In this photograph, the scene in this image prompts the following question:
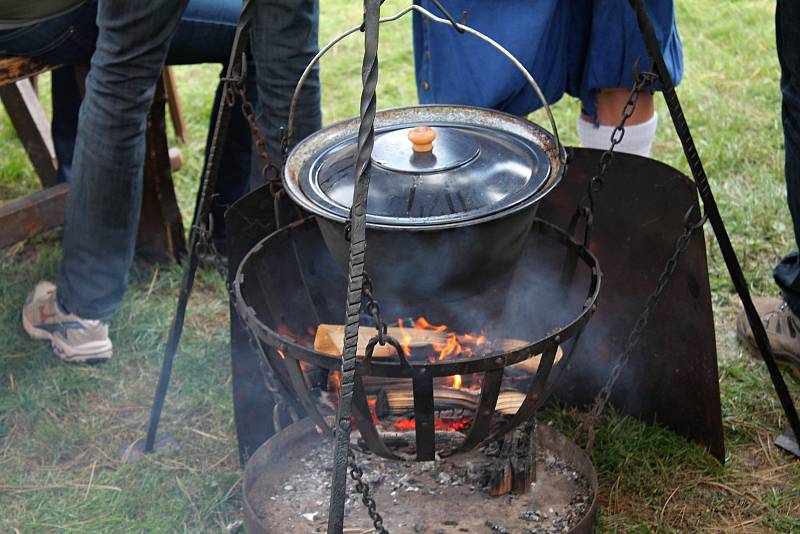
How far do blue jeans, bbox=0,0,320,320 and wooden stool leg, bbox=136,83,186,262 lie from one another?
12.4 inches

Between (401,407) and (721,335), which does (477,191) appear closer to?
(401,407)

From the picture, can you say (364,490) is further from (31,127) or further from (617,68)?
(31,127)

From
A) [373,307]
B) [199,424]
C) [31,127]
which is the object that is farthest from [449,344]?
[31,127]

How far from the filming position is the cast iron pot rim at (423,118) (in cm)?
177

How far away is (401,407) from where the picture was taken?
7.55 feet

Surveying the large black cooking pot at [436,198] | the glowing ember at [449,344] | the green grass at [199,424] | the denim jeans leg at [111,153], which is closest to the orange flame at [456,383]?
the glowing ember at [449,344]

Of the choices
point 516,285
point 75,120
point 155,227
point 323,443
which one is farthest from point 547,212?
point 75,120

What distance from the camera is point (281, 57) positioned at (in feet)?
8.88

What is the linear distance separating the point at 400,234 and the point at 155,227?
215cm

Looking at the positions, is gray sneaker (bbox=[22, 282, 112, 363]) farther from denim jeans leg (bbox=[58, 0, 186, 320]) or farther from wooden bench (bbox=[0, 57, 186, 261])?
wooden bench (bbox=[0, 57, 186, 261])

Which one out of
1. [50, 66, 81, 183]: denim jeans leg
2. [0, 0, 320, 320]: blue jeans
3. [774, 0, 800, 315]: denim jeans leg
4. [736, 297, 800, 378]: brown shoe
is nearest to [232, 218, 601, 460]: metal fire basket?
[0, 0, 320, 320]: blue jeans

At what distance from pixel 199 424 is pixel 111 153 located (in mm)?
944

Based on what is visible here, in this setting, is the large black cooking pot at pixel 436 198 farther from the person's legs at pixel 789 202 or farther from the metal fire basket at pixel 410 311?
the person's legs at pixel 789 202

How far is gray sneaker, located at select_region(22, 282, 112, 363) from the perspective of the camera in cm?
316
